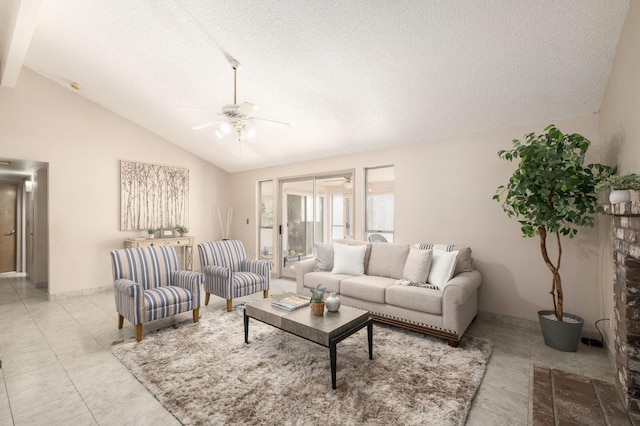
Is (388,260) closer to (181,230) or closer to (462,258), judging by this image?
(462,258)

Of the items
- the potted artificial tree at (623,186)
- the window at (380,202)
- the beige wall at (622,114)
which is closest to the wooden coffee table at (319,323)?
the potted artificial tree at (623,186)

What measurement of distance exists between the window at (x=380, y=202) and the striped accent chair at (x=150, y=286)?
9.07 feet

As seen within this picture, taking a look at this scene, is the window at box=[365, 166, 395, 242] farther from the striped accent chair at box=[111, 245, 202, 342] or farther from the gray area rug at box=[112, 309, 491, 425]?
the striped accent chair at box=[111, 245, 202, 342]

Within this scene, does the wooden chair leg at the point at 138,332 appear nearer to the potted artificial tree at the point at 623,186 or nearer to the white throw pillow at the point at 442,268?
the white throw pillow at the point at 442,268

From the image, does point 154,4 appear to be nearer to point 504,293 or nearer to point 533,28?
point 533,28

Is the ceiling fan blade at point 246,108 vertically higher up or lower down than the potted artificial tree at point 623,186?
higher up

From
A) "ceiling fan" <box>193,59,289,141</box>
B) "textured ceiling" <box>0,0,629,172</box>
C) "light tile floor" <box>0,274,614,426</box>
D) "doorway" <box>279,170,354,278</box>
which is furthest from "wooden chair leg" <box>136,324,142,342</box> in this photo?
"textured ceiling" <box>0,0,629,172</box>

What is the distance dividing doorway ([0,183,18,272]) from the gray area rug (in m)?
6.26

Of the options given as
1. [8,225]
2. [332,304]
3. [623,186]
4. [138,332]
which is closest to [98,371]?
[138,332]

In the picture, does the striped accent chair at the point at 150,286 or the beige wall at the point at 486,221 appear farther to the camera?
the beige wall at the point at 486,221

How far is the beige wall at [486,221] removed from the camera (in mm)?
3139

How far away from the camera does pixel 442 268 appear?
3338 mm

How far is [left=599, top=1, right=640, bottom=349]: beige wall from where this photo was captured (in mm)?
2000

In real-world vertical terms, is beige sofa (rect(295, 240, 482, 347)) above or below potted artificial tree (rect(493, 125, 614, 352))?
below
